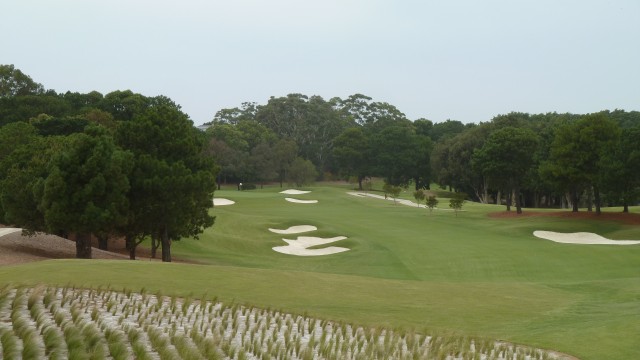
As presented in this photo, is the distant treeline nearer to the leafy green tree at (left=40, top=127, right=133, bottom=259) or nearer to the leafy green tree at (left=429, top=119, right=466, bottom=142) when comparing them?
the leafy green tree at (left=40, top=127, right=133, bottom=259)

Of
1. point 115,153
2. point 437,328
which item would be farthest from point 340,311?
point 115,153

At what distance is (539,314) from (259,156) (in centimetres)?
9271

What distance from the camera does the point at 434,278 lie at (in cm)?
2930

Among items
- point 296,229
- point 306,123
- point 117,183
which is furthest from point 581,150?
point 306,123

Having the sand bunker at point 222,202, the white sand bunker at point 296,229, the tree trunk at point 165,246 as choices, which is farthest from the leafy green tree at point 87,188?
the sand bunker at point 222,202

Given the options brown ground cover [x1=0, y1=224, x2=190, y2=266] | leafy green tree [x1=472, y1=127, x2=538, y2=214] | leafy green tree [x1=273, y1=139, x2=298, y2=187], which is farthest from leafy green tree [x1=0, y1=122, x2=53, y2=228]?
leafy green tree [x1=273, y1=139, x2=298, y2=187]

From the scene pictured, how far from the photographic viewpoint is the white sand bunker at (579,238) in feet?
126

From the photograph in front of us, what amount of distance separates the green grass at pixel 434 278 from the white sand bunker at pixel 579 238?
3.32 feet

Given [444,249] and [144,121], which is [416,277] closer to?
[444,249]

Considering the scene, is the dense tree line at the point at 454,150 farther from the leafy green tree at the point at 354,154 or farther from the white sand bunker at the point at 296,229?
the white sand bunker at the point at 296,229

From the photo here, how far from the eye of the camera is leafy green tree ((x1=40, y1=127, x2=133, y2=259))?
88.9ft

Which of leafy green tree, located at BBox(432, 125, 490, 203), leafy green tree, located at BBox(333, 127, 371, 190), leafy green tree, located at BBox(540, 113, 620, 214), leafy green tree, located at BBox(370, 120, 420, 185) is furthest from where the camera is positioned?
leafy green tree, located at BBox(333, 127, 371, 190)

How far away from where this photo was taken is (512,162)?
175ft

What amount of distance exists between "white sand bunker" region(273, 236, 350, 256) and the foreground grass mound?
2317 centimetres
